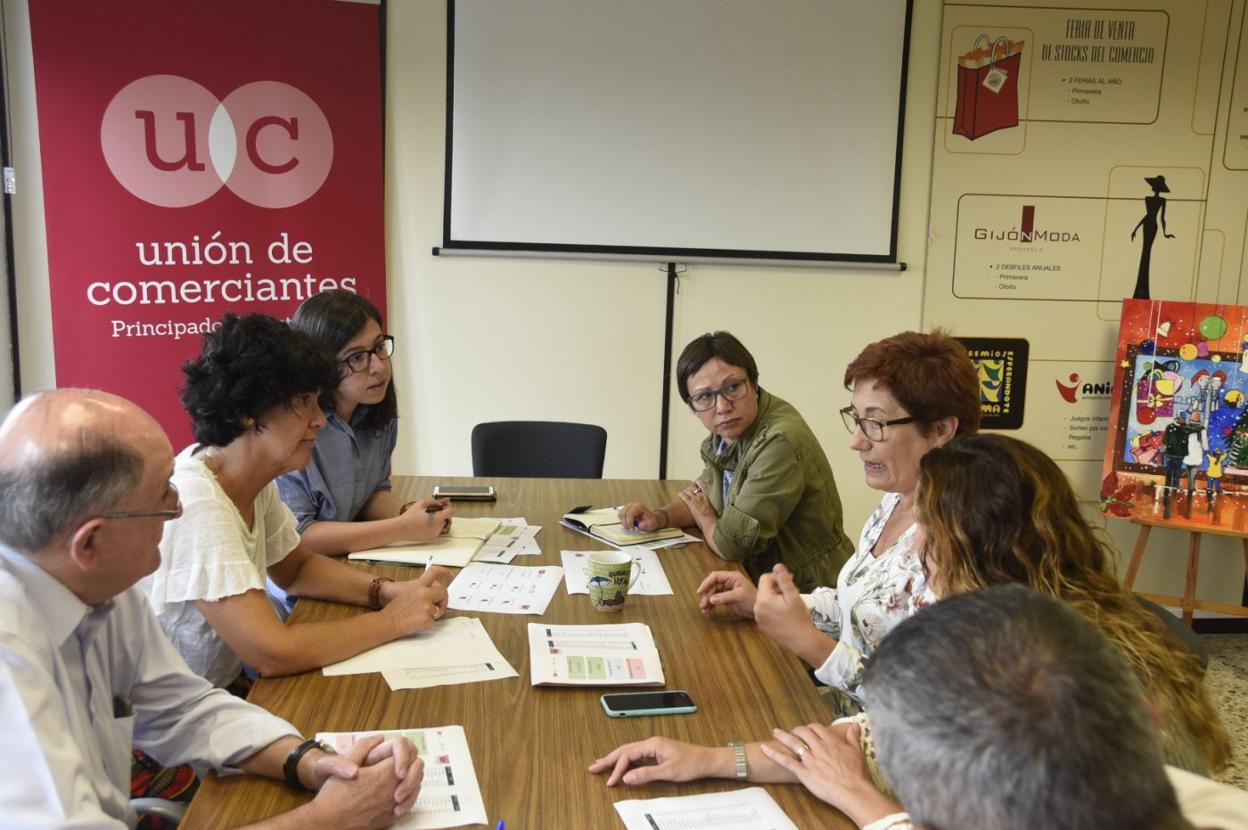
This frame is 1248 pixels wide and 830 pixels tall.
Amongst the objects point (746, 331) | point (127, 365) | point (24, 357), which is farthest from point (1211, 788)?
point (24, 357)

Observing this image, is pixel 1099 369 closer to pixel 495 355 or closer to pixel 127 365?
pixel 495 355

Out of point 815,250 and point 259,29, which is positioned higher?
point 259,29

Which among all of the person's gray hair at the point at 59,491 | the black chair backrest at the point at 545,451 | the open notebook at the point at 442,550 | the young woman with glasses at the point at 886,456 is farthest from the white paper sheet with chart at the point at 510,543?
the person's gray hair at the point at 59,491

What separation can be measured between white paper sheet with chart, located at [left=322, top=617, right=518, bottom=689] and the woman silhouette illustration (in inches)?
140

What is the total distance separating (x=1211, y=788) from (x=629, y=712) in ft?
2.61

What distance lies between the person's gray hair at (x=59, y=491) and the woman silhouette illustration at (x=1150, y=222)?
4.10 meters

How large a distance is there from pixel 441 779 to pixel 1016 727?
853mm

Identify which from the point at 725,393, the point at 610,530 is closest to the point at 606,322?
the point at 725,393

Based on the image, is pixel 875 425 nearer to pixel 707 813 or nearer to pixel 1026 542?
pixel 1026 542

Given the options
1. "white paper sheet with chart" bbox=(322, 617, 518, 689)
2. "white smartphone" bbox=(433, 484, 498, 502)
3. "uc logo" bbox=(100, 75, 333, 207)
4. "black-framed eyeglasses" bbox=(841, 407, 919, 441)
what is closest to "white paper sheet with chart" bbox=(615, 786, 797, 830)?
"white paper sheet with chart" bbox=(322, 617, 518, 689)

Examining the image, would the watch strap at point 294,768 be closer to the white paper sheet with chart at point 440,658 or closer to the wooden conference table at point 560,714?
the wooden conference table at point 560,714

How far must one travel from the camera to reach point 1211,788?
0.84m

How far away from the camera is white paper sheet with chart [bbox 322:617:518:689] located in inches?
60.8

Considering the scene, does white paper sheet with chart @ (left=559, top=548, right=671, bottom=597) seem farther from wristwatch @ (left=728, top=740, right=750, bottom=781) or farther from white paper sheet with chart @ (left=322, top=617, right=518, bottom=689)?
wristwatch @ (left=728, top=740, right=750, bottom=781)
